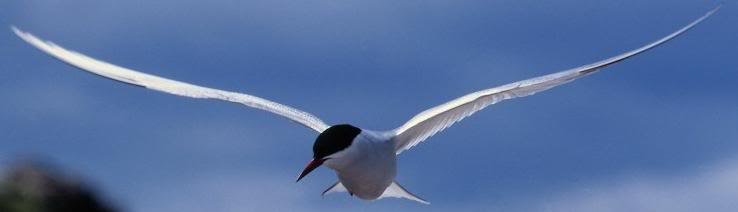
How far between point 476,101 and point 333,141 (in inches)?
71.7

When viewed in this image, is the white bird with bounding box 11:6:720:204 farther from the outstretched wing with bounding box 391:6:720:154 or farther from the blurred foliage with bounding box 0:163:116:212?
the blurred foliage with bounding box 0:163:116:212

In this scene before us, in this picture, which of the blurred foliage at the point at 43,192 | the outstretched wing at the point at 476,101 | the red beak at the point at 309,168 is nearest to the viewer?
the blurred foliage at the point at 43,192

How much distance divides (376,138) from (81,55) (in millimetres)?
2796

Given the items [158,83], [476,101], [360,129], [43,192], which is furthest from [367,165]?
[43,192]

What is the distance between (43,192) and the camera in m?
9.74

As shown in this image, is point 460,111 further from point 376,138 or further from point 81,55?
point 81,55

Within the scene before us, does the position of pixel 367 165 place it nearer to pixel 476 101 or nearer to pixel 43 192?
pixel 476 101

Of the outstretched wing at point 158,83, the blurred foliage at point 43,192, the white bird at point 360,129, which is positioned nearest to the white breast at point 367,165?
the white bird at point 360,129

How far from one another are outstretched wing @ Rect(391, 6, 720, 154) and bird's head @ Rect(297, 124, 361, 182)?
1.07 m

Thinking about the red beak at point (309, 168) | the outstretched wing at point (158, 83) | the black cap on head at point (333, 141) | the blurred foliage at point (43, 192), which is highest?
the outstretched wing at point (158, 83)

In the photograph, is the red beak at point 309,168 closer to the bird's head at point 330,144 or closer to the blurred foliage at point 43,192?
the bird's head at point 330,144

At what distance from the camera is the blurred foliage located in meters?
9.56

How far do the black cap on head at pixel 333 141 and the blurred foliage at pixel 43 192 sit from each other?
5.66 feet

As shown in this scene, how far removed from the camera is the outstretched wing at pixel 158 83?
11.4 meters
